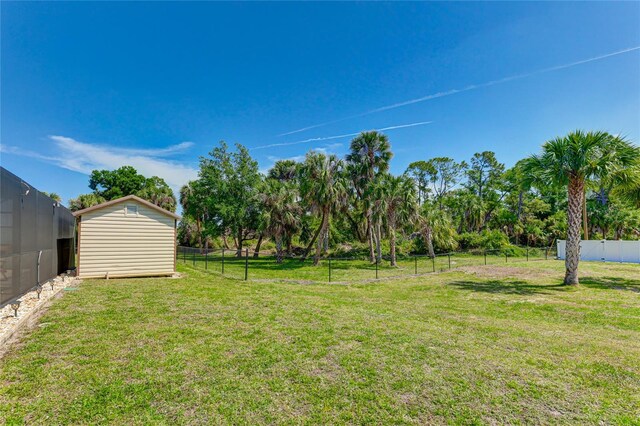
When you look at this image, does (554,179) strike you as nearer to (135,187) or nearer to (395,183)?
(395,183)

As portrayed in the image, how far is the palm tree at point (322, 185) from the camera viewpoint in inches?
781

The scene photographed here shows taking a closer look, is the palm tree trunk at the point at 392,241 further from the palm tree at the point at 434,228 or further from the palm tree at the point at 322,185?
the palm tree at the point at 322,185

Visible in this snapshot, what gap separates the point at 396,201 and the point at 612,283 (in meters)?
11.2

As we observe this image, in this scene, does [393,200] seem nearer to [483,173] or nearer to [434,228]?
[434,228]

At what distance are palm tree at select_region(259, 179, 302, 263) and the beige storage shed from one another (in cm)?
1122

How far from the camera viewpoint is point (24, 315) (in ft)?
17.6

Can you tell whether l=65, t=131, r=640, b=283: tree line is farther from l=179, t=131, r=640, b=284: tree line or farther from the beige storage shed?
the beige storage shed

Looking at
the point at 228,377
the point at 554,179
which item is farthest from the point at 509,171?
the point at 228,377

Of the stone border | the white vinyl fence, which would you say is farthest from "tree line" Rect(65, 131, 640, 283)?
the stone border

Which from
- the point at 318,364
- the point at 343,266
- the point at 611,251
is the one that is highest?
the point at 318,364

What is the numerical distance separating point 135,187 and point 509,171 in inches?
1874

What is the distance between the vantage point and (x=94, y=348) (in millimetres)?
4191

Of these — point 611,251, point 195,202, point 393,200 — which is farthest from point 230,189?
point 611,251

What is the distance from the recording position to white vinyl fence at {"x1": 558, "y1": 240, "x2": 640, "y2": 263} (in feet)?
61.4
